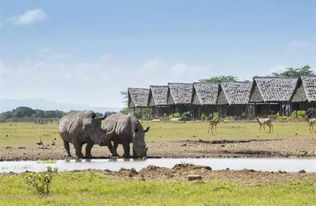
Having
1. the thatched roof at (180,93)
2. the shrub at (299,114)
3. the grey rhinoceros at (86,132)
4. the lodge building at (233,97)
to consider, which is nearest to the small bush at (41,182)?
the grey rhinoceros at (86,132)

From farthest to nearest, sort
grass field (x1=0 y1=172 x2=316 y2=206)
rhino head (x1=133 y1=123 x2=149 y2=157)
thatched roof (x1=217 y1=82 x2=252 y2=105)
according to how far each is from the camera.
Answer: thatched roof (x1=217 y1=82 x2=252 y2=105) < rhino head (x1=133 y1=123 x2=149 y2=157) < grass field (x1=0 y1=172 x2=316 y2=206)

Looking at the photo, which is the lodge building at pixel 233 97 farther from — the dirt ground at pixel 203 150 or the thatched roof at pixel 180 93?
the dirt ground at pixel 203 150

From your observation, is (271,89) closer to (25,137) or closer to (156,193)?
(25,137)

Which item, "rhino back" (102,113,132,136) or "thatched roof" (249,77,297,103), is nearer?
"rhino back" (102,113,132,136)

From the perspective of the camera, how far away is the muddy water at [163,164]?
2182cm

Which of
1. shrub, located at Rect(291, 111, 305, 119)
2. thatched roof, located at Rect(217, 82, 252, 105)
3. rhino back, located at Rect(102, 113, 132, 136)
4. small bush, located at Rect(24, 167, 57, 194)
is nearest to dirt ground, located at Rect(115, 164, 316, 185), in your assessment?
small bush, located at Rect(24, 167, 57, 194)

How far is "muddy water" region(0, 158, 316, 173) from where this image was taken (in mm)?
21822

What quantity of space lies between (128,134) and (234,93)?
185 feet

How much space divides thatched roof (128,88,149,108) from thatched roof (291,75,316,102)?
30299mm

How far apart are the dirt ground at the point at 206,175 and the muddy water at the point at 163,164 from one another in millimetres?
2335

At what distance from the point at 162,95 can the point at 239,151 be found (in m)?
65.1

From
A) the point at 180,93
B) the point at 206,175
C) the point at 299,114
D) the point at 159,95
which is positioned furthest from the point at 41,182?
the point at 159,95

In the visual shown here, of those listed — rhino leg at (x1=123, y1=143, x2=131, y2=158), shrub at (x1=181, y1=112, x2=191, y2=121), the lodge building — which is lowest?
rhino leg at (x1=123, y1=143, x2=131, y2=158)

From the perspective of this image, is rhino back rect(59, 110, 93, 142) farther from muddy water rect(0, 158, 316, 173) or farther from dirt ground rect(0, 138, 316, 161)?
muddy water rect(0, 158, 316, 173)
